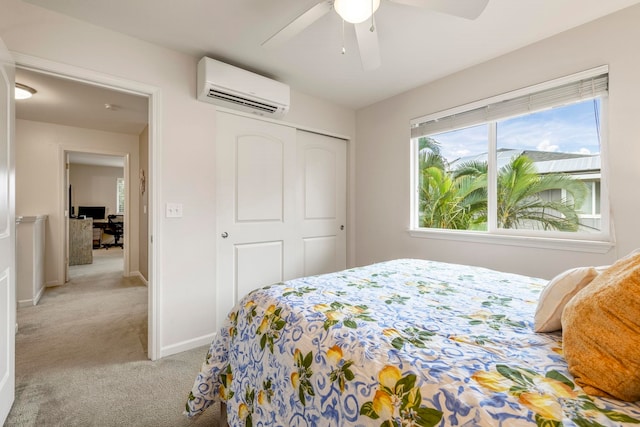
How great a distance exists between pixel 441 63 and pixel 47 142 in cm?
504

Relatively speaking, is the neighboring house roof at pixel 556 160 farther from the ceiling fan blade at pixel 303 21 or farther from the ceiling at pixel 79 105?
the ceiling at pixel 79 105

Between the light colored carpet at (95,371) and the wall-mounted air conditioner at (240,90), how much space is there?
6.55 ft

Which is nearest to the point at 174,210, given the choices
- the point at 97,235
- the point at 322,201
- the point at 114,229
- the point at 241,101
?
the point at 241,101

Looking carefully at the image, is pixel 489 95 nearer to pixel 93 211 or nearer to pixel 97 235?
pixel 97 235

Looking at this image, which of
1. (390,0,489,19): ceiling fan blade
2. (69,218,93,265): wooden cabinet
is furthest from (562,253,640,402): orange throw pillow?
(69,218,93,265): wooden cabinet

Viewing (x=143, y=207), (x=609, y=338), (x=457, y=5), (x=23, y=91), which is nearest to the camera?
(x=609, y=338)

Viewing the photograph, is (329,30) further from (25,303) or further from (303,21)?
(25,303)

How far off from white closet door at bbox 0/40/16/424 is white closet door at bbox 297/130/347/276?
206 centimetres

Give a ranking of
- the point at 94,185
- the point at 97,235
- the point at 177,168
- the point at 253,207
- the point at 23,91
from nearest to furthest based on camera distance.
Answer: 1. the point at 177,168
2. the point at 253,207
3. the point at 23,91
4. the point at 97,235
5. the point at 94,185

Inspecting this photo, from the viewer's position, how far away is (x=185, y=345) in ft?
7.43

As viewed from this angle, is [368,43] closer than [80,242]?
Yes

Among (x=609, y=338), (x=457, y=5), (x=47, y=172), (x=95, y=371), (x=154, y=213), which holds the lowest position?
(x=95, y=371)

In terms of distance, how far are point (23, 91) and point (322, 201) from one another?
10.2 feet

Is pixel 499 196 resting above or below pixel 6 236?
above
